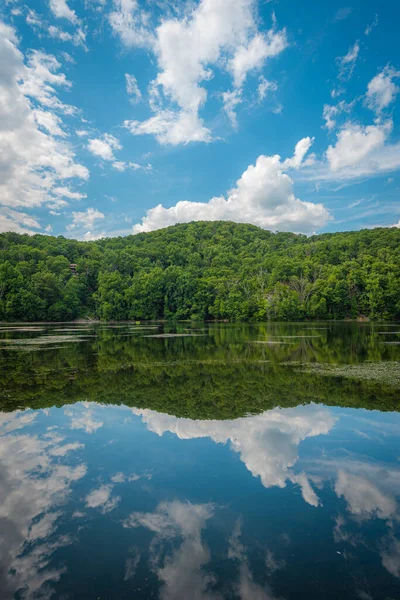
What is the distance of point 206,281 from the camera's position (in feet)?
349

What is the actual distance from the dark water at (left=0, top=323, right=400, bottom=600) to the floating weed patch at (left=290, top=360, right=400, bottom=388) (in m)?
1.04

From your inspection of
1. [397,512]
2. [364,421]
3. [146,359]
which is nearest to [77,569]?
[397,512]

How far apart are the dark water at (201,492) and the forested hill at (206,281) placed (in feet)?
252

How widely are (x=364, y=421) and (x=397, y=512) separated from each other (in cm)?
525

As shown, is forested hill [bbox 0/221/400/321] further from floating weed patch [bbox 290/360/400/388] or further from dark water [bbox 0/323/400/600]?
dark water [bbox 0/323/400/600]

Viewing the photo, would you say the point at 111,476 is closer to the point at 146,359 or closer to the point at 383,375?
the point at 383,375

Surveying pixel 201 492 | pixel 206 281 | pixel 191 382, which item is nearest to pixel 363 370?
pixel 191 382

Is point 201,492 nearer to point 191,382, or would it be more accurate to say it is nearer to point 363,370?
point 191,382

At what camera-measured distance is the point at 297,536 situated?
5.50m

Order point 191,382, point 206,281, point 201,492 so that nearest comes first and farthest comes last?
point 201,492
point 191,382
point 206,281

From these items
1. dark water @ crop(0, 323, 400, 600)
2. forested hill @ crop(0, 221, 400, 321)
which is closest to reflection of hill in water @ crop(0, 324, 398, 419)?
dark water @ crop(0, 323, 400, 600)

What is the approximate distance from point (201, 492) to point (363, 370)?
47.3ft

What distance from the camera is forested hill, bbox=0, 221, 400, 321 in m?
90.0

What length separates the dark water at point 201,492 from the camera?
4691 mm
